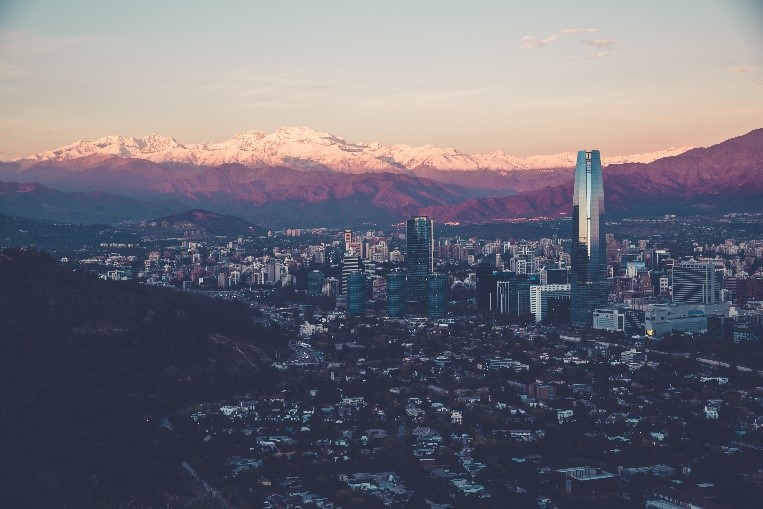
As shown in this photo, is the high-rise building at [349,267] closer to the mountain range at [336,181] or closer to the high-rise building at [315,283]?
the high-rise building at [315,283]

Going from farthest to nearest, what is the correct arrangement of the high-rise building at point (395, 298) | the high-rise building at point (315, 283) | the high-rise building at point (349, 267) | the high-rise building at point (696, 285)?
1. the high-rise building at point (315, 283)
2. the high-rise building at point (349, 267)
3. the high-rise building at point (395, 298)
4. the high-rise building at point (696, 285)

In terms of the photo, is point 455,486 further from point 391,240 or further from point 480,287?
point 391,240

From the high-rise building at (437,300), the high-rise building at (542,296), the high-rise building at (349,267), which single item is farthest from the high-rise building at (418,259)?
the high-rise building at (542,296)

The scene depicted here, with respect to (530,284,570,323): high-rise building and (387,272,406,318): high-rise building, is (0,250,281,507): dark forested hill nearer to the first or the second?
(387,272,406,318): high-rise building

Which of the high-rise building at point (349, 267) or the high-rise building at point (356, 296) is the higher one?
Result: the high-rise building at point (349, 267)

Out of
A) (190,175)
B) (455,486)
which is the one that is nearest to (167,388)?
(455,486)

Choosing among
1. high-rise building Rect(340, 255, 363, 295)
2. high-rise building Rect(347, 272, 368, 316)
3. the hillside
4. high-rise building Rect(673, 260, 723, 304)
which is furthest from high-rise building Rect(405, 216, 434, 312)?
the hillside

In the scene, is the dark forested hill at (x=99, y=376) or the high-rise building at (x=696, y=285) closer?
the dark forested hill at (x=99, y=376)
